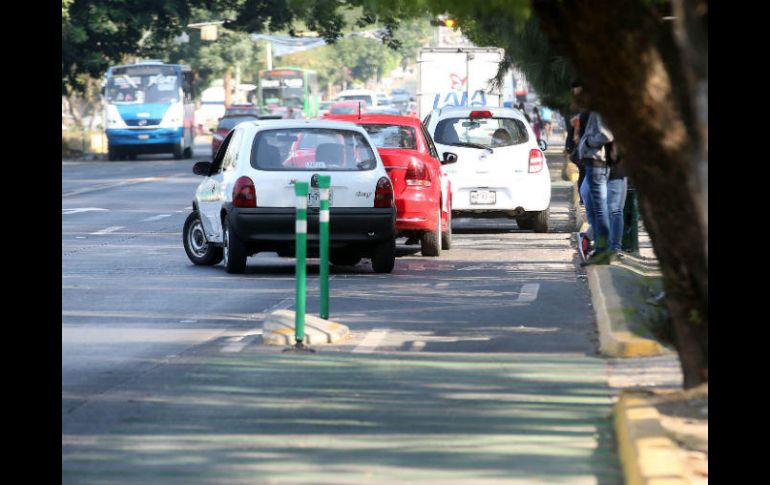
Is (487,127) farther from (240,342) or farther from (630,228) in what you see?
(240,342)

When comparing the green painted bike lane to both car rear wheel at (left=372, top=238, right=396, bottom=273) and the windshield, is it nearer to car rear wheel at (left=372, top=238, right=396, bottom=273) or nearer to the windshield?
car rear wheel at (left=372, top=238, right=396, bottom=273)

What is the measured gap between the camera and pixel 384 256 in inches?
665

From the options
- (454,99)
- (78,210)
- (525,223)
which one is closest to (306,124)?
(525,223)

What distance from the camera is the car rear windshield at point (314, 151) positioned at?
16.6m

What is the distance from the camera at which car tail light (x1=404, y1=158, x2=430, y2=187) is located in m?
18.4

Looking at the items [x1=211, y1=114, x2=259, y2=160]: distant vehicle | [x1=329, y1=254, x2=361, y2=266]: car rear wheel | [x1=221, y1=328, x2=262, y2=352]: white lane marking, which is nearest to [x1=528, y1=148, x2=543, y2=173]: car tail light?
[x1=329, y1=254, x2=361, y2=266]: car rear wheel

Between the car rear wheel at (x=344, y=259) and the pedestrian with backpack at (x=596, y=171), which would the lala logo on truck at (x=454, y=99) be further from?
the pedestrian with backpack at (x=596, y=171)

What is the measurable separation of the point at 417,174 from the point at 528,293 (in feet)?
11.4

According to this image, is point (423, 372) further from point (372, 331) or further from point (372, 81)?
point (372, 81)

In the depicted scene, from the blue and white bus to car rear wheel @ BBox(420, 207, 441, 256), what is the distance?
3954cm

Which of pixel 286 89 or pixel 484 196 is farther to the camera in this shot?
pixel 286 89

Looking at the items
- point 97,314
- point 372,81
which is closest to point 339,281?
point 97,314

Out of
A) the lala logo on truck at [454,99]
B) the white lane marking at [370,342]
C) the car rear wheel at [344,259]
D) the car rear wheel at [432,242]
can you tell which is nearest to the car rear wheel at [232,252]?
the car rear wheel at [344,259]

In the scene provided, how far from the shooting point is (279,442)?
26.6 ft
